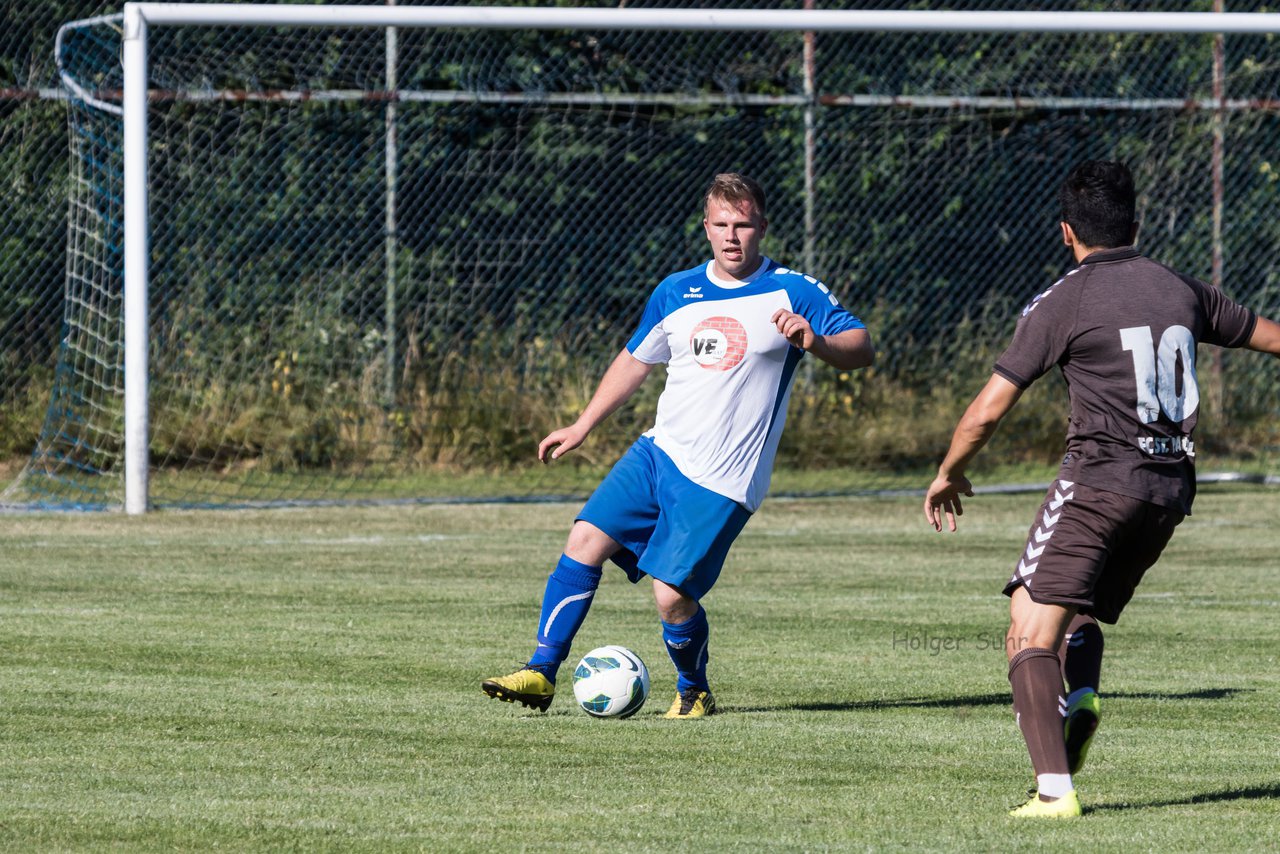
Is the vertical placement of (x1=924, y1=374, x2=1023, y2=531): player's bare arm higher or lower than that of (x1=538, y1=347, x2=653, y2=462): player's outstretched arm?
higher

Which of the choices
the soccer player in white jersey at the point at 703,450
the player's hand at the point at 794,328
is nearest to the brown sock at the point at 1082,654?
the player's hand at the point at 794,328

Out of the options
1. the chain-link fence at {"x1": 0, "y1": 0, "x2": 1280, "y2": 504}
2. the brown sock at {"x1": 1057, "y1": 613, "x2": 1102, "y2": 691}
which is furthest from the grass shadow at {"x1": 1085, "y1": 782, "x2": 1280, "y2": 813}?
the chain-link fence at {"x1": 0, "y1": 0, "x2": 1280, "y2": 504}

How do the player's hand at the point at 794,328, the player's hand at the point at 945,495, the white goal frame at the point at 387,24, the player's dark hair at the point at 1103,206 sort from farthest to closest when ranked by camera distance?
the white goal frame at the point at 387,24
the player's hand at the point at 794,328
the player's hand at the point at 945,495
the player's dark hair at the point at 1103,206

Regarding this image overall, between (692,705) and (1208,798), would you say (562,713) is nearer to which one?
(692,705)

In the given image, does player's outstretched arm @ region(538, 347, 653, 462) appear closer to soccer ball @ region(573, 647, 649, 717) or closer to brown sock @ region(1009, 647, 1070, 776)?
soccer ball @ region(573, 647, 649, 717)

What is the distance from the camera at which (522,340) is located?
16.2m

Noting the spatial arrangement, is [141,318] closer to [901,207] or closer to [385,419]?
[385,419]

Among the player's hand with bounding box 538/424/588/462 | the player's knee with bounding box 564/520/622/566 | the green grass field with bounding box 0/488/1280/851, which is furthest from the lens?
the player's hand with bounding box 538/424/588/462

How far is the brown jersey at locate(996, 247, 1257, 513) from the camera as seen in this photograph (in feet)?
15.3

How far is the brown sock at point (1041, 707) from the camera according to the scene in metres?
4.55

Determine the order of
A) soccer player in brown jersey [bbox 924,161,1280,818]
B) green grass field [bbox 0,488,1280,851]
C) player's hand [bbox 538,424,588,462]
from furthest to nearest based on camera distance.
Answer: player's hand [bbox 538,424,588,462]
soccer player in brown jersey [bbox 924,161,1280,818]
green grass field [bbox 0,488,1280,851]

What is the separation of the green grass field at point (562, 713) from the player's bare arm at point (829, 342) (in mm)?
1111

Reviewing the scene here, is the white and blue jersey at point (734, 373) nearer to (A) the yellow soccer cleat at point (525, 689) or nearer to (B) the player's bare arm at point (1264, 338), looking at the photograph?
(A) the yellow soccer cleat at point (525, 689)

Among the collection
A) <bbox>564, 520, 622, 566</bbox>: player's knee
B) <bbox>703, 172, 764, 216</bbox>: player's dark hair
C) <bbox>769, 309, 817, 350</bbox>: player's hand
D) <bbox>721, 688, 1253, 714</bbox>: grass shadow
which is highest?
<bbox>703, 172, 764, 216</bbox>: player's dark hair
